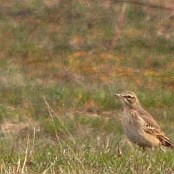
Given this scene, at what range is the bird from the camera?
35.5 feet

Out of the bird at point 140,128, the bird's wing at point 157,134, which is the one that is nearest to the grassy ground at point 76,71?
the bird at point 140,128

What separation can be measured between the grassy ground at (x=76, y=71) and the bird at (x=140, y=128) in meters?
0.26

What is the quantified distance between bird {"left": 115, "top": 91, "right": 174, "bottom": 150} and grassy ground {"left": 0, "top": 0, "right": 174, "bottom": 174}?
0.84 ft

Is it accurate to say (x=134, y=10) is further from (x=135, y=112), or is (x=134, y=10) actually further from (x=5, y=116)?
(x=135, y=112)

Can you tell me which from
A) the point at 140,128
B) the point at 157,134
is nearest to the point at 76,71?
the point at 157,134

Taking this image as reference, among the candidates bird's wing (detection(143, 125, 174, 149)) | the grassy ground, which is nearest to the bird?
bird's wing (detection(143, 125, 174, 149))

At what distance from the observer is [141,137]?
1083cm

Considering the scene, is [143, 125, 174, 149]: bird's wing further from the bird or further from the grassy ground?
the grassy ground

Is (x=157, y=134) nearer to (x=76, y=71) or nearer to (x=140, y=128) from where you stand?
(x=140, y=128)

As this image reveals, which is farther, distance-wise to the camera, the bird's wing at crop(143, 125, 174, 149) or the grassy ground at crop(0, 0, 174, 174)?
the grassy ground at crop(0, 0, 174, 174)

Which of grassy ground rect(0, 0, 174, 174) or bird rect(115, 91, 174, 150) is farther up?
bird rect(115, 91, 174, 150)

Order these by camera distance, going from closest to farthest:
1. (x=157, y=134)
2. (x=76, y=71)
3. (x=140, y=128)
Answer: (x=140, y=128), (x=157, y=134), (x=76, y=71)

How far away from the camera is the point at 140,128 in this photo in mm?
10945

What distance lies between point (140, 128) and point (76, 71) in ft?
24.7
